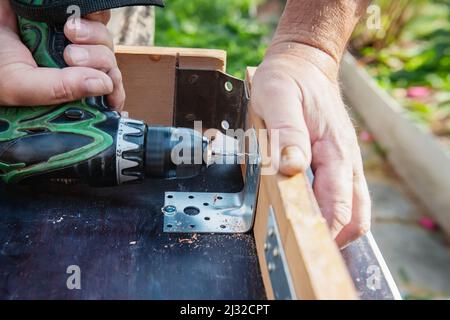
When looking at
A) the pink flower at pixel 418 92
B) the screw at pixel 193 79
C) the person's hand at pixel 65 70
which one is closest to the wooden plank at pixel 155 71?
the screw at pixel 193 79

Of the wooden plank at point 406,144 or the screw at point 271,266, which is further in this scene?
the wooden plank at point 406,144

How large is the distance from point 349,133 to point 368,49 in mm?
3483

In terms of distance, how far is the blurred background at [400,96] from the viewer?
236 centimetres

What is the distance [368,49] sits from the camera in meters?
4.20

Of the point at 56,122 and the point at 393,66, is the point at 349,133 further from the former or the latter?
the point at 393,66

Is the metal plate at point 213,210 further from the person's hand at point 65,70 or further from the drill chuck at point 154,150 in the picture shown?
the person's hand at point 65,70

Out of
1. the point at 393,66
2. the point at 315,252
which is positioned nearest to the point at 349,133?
the point at 315,252

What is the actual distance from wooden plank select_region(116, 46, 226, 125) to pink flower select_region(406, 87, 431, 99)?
2572 mm

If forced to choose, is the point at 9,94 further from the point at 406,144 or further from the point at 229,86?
the point at 406,144

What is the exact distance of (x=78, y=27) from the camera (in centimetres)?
94

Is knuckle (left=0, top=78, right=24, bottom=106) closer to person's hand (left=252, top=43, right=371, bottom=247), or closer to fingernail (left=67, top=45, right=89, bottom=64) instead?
fingernail (left=67, top=45, right=89, bottom=64)

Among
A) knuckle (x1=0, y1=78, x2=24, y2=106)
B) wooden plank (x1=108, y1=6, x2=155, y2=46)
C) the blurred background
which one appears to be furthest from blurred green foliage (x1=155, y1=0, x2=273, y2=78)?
knuckle (x1=0, y1=78, x2=24, y2=106)

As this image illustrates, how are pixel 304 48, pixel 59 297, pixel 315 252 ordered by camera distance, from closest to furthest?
pixel 315 252
pixel 59 297
pixel 304 48

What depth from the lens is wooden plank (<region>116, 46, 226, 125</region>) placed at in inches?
45.2
